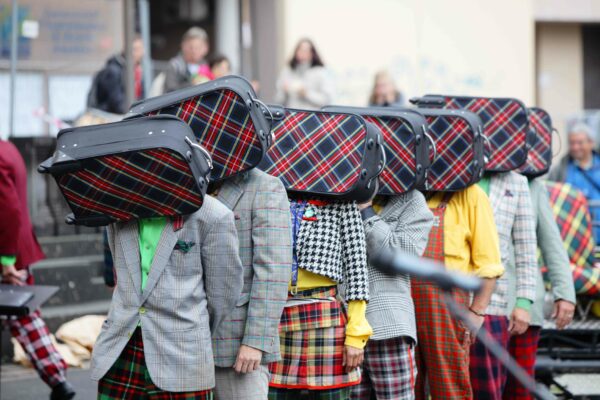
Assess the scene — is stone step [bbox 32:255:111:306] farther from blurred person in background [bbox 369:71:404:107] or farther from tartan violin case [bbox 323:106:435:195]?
tartan violin case [bbox 323:106:435:195]

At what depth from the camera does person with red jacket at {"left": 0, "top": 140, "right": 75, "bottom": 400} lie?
7.33 meters

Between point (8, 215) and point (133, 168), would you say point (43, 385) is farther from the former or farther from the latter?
point (133, 168)

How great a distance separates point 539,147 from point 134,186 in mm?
3322

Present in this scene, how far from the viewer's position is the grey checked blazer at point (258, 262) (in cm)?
467

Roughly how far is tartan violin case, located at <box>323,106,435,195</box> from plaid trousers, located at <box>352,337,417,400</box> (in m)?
0.77

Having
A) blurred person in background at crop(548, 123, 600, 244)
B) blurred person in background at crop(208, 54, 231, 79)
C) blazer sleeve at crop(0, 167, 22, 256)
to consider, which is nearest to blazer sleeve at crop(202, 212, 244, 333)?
blazer sleeve at crop(0, 167, 22, 256)

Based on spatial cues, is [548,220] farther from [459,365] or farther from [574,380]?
[574,380]

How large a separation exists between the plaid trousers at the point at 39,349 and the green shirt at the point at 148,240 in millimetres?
3366

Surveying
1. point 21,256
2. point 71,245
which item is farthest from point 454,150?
point 71,245

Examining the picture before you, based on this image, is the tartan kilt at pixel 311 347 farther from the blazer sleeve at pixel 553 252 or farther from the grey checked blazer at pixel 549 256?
the blazer sleeve at pixel 553 252

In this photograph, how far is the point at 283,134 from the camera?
5.27 meters

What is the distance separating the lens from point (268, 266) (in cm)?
472

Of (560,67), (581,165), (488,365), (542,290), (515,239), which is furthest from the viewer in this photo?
(560,67)

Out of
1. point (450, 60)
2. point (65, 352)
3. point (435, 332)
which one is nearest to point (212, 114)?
point (435, 332)
